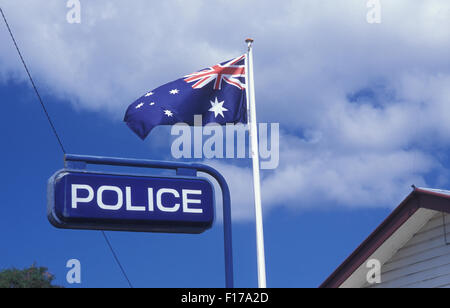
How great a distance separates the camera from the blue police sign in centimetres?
650

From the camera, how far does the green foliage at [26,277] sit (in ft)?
153

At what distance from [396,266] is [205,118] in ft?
14.4

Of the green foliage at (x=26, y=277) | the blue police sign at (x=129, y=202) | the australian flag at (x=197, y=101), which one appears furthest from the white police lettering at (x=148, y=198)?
the green foliage at (x=26, y=277)

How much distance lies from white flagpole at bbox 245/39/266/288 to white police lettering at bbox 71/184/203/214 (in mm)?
6419

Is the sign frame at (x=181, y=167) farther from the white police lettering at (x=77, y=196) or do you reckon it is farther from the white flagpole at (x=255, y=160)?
the white flagpole at (x=255, y=160)

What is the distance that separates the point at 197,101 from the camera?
13.4 m

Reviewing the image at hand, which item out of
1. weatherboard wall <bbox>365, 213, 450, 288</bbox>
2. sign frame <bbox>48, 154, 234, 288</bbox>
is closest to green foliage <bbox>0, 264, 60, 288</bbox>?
weatherboard wall <bbox>365, 213, 450, 288</bbox>

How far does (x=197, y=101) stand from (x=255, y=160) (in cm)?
167

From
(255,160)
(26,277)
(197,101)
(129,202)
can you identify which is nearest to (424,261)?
(255,160)

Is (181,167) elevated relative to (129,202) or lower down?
elevated

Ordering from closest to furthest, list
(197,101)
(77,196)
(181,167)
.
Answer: (77,196)
(181,167)
(197,101)

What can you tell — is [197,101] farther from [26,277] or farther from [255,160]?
[26,277]
